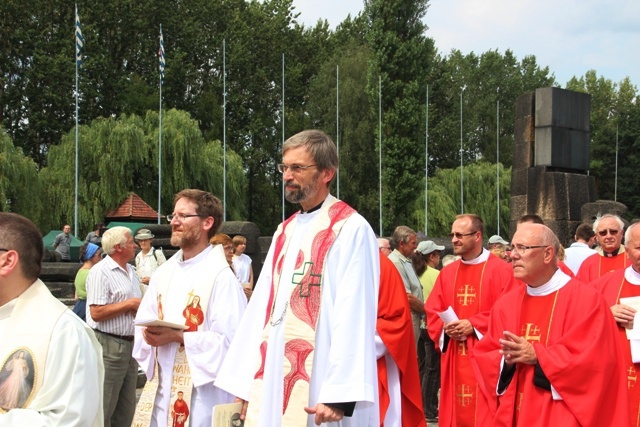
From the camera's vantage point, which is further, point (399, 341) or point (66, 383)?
point (399, 341)

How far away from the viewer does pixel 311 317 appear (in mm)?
4391

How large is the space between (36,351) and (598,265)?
6.30 metres

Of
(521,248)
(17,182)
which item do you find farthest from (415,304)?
(17,182)

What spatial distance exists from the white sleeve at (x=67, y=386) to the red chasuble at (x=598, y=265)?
592 cm

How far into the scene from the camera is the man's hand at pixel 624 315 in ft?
20.0

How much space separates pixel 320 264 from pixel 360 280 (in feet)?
0.81

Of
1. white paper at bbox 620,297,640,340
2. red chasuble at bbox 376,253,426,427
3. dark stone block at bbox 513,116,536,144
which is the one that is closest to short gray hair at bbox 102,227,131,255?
red chasuble at bbox 376,253,426,427

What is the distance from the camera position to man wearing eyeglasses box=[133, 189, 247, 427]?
17.5 feet

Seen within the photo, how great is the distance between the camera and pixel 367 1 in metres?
41.8

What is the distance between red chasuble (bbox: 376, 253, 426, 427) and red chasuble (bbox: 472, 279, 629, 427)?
30.5 inches

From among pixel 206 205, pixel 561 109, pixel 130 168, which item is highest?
pixel 561 109

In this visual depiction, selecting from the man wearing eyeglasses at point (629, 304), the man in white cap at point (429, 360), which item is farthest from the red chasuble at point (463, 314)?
the man in white cap at point (429, 360)

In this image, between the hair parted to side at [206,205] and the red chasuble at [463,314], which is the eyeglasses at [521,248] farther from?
the red chasuble at [463,314]

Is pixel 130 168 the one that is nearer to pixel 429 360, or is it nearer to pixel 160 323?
pixel 429 360
